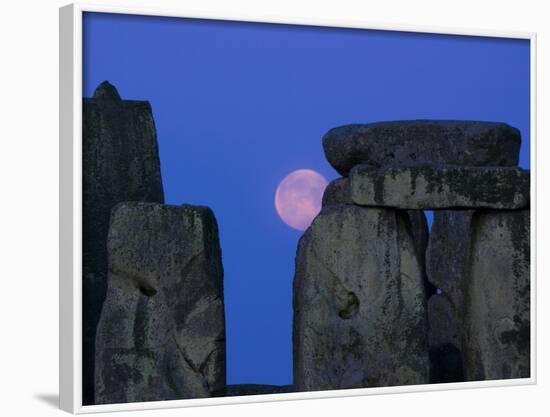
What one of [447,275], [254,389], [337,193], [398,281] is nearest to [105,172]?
[337,193]

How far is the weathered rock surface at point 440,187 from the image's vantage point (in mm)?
14883

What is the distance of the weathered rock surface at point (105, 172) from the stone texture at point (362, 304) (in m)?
1.68

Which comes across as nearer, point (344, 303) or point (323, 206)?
point (344, 303)

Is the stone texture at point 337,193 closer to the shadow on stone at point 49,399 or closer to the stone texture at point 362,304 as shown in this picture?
the stone texture at point 362,304

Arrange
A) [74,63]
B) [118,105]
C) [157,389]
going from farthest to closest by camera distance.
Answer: [118,105]
[157,389]
[74,63]

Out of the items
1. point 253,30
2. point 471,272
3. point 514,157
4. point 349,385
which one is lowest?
point 349,385

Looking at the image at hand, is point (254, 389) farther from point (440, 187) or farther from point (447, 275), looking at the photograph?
point (447, 275)

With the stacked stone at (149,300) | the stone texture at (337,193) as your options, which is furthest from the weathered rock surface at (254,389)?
the stone texture at (337,193)

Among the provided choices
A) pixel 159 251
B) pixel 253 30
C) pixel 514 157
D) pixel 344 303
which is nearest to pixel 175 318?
pixel 159 251

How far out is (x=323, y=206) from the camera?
16.3 m

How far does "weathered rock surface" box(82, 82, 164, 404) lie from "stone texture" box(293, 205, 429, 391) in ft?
5.51

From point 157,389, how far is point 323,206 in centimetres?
290

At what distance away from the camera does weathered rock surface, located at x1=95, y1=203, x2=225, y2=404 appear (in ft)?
46.9

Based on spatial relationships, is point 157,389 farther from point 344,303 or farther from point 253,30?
point 253,30
